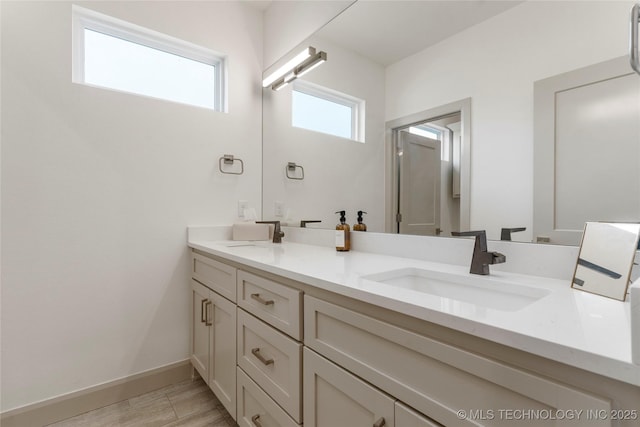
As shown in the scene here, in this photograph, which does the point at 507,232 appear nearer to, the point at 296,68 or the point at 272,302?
the point at 272,302

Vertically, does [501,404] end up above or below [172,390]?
above

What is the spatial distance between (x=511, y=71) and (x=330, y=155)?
39.2 inches

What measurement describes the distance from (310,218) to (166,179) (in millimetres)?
929

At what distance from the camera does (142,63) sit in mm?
1874

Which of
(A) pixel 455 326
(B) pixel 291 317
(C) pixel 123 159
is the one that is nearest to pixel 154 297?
(C) pixel 123 159

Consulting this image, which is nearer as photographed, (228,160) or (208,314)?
(208,314)

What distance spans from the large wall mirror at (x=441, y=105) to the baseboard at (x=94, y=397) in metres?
1.30

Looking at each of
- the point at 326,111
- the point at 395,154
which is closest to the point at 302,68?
the point at 326,111

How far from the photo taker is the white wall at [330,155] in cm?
152

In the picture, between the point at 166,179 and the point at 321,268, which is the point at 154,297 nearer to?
the point at 166,179

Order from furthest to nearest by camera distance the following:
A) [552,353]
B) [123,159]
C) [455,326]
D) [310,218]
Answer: [310,218] < [123,159] < [455,326] < [552,353]

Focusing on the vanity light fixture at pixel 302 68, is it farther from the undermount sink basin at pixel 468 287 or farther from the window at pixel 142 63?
the undermount sink basin at pixel 468 287

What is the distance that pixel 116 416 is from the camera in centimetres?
156

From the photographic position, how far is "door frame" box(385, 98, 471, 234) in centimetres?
114
